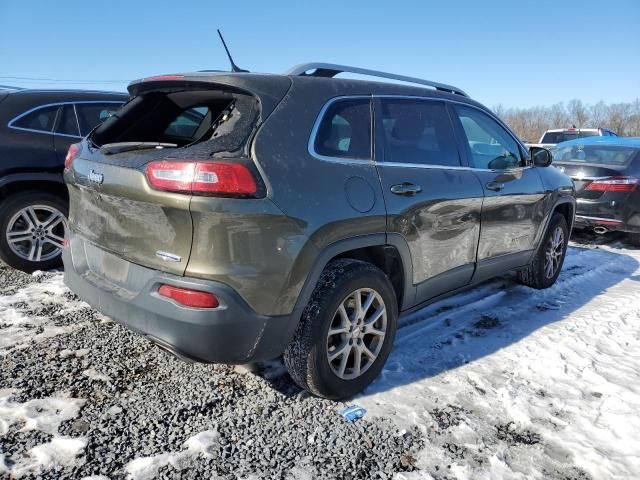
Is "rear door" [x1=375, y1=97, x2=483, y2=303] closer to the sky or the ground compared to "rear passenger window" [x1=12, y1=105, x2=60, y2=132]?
closer to the ground

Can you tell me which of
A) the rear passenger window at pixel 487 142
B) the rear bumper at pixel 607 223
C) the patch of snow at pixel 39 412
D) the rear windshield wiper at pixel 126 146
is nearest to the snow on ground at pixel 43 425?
the patch of snow at pixel 39 412

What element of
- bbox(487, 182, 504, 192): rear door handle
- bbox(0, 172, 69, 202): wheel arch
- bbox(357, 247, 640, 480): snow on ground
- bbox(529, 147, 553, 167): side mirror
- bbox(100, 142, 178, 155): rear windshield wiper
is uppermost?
bbox(100, 142, 178, 155): rear windshield wiper

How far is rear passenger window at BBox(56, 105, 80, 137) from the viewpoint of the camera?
483 cm

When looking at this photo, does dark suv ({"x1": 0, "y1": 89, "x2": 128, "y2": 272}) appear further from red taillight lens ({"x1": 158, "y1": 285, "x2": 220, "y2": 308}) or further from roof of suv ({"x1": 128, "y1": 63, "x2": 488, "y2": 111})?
red taillight lens ({"x1": 158, "y1": 285, "x2": 220, "y2": 308})

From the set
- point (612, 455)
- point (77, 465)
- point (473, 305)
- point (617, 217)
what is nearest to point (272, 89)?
point (77, 465)

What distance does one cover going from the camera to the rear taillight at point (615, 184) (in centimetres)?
684

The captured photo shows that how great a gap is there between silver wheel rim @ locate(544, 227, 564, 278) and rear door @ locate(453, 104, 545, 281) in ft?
1.57

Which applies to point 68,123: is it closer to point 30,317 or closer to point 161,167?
point 30,317

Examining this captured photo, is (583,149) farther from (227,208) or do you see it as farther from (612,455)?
(227,208)

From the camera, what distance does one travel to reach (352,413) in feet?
9.12

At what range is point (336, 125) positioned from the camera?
110 inches

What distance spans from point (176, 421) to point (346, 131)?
1848mm

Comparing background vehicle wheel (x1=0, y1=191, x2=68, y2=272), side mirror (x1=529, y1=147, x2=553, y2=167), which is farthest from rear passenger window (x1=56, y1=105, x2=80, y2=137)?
side mirror (x1=529, y1=147, x2=553, y2=167)

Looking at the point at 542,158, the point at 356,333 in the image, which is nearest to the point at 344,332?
the point at 356,333
